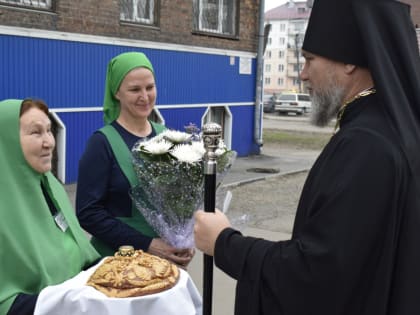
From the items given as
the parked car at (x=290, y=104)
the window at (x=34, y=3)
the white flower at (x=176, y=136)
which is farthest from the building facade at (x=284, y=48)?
the white flower at (x=176, y=136)

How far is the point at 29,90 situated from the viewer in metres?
10.1

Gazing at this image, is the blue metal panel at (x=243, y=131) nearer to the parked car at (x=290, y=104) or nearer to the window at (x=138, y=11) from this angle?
the window at (x=138, y=11)

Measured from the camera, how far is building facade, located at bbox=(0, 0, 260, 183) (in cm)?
1006

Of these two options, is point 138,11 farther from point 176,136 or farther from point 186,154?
point 186,154

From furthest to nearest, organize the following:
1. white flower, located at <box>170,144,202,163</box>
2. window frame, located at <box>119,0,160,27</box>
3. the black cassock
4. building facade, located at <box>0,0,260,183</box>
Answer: window frame, located at <box>119,0,160,27</box>
building facade, located at <box>0,0,260,183</box>
white flower, located at <box>170,144,202,163</box>
the black cassock

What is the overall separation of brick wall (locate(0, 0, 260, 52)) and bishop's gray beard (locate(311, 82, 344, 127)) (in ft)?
27.9

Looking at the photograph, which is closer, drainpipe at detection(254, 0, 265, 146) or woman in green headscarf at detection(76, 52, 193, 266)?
woman in green headscarf at detection(76, 52, 193, 266)

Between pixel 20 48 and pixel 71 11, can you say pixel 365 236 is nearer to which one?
pixel 20 48

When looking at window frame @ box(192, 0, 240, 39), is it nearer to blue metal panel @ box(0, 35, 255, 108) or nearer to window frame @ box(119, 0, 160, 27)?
blue metal panel @ box(0, 35, 255, 108)

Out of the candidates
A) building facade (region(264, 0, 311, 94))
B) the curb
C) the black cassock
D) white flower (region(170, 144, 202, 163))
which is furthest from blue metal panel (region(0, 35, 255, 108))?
building facade (region(264, 0, 311, 94))

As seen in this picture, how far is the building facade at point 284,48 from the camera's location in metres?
94.9

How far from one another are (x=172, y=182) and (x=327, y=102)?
41.8 inches

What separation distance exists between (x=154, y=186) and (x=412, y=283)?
1.39 m

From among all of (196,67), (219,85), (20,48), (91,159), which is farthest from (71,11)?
(91,159)
